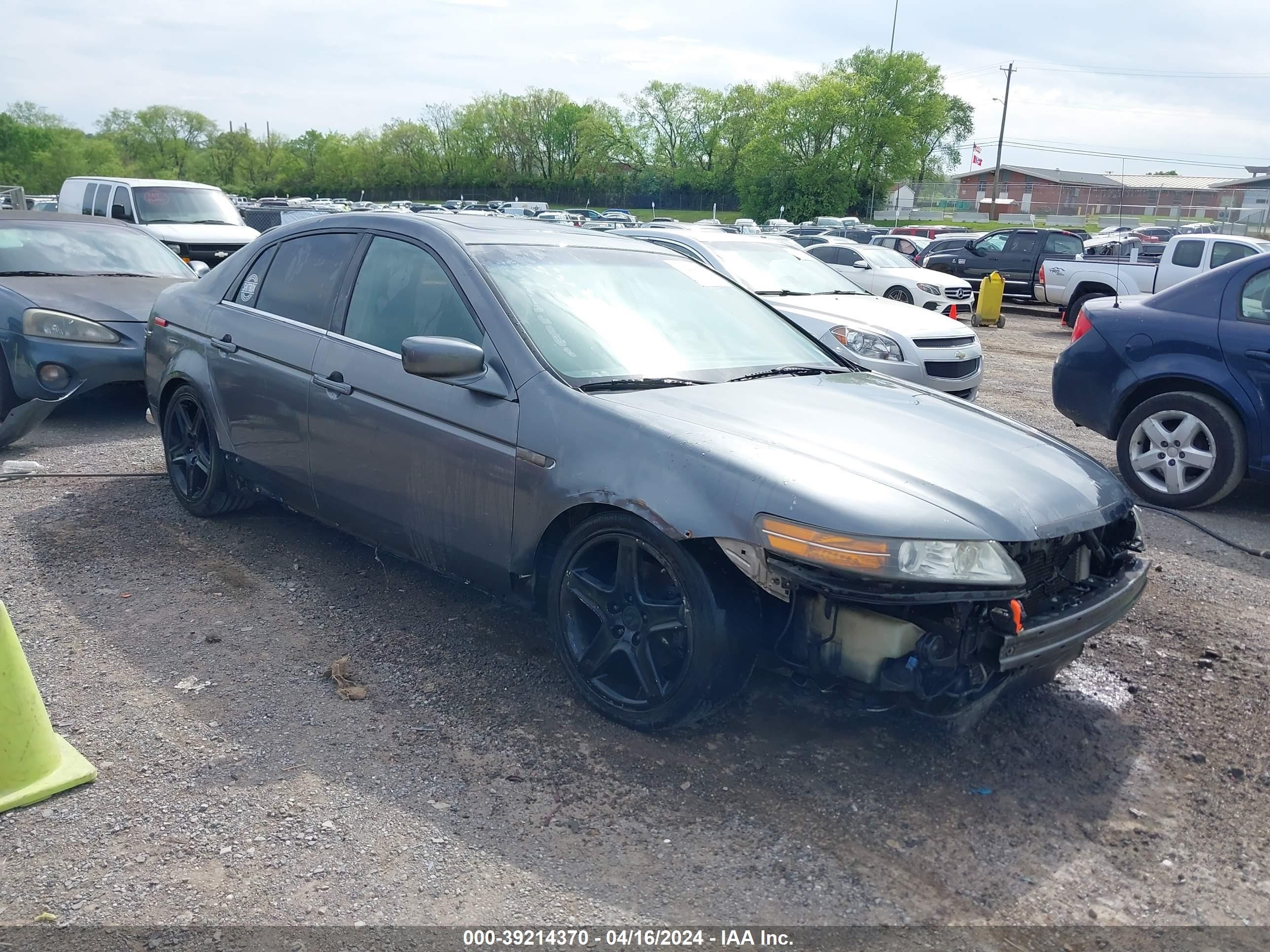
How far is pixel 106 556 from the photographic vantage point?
5152mm

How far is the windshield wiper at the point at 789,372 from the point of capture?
13.5ft

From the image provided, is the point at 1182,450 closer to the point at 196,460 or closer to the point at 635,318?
the point at 635,318

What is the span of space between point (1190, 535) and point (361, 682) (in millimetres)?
4757

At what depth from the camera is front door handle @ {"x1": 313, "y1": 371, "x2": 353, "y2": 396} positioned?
4.32 meters

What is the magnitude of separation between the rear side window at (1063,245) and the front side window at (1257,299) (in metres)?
17.6

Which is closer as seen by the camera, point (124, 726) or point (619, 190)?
point (124, 726)

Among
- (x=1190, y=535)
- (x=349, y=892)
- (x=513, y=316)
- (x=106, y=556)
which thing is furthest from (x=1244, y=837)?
(x=106, y=556)

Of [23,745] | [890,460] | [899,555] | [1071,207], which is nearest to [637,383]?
[890,460]

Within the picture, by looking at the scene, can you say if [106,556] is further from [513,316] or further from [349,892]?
[349,892]

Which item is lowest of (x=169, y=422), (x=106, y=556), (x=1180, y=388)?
(x=106, y=556)

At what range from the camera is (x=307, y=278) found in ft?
15.8

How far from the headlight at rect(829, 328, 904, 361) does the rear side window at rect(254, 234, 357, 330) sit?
17.5 ft

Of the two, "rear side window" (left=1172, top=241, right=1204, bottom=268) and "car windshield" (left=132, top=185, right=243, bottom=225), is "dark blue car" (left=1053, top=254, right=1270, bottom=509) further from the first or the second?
"car windshield" (left=132, top=185, right=243, bottom=225)

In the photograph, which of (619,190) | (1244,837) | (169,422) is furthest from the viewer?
(619,190)
